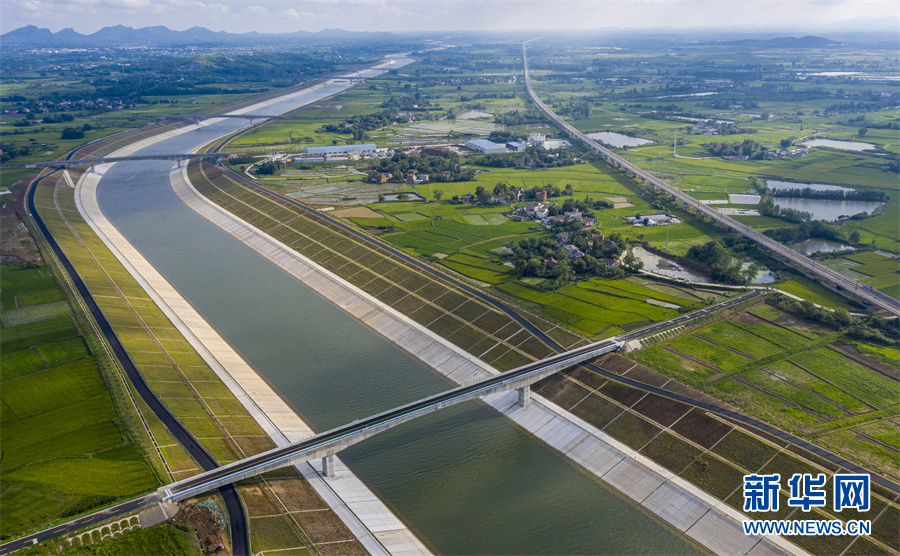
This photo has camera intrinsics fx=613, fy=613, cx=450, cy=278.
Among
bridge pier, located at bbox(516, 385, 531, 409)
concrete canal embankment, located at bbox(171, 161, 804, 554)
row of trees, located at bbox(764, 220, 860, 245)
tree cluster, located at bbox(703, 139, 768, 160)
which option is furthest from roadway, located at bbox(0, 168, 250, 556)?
tree cluster, located at bbox(703, 139, 768, 160)

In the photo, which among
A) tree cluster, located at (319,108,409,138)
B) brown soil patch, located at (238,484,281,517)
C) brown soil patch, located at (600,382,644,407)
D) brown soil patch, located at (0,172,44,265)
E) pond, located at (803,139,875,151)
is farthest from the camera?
tree cluster, located at (319,108,409,138)

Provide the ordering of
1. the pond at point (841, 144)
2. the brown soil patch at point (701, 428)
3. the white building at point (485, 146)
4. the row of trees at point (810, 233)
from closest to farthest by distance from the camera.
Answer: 1. the brown soil patch at point (701, 428)
2. the row of trees at point (810, 233)
3. the pond at point (841, 144)
4. the white building at point (485, 146)

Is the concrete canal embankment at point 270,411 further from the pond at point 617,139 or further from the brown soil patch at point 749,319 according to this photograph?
the pond at point 617,139

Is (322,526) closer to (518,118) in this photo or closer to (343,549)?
(343,549)

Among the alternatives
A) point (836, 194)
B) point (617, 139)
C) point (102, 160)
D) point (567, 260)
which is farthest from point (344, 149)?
point (836, 194)

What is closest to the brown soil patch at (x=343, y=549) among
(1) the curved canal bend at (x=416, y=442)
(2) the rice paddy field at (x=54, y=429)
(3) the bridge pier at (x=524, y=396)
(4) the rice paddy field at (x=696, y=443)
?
(1) the curved canal bend at (x=416, y=442)

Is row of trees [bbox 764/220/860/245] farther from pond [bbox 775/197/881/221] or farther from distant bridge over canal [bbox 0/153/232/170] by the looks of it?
distant bridge over canal [bbox 0/153/232/170]
